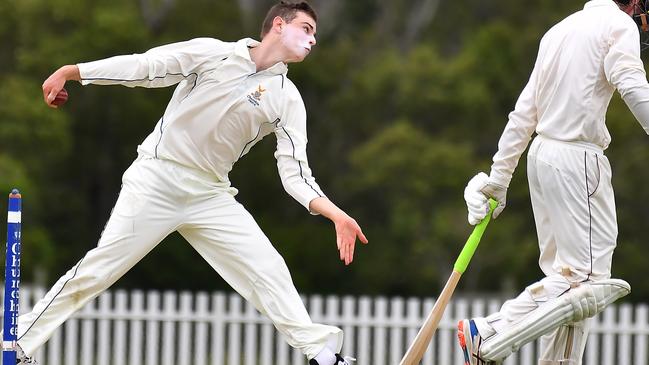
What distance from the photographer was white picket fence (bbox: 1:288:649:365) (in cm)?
1084

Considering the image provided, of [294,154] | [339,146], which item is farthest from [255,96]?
[339,146]

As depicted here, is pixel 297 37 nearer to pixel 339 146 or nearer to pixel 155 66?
pixel 155 66

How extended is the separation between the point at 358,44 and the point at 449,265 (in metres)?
4.88

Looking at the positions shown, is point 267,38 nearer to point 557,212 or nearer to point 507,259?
point 557,212

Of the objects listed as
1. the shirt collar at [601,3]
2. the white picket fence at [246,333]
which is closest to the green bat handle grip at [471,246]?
the shirt collar at [601,3]

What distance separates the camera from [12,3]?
2045cm

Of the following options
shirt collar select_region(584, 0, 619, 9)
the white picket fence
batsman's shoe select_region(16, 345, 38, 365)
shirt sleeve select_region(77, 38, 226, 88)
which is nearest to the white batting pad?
shirt collar select_region(584, 0, 619, 9)

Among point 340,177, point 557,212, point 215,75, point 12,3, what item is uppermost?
point 12,3

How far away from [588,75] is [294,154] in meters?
1.36

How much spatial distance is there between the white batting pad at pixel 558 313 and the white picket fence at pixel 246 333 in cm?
462

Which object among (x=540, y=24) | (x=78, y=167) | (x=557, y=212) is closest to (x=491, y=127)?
(x=540, y=24)

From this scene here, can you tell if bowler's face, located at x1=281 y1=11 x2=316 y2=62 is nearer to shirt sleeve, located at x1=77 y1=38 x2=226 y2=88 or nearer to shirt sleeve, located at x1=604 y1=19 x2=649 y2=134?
shirt sleeve, located at x1=77 y1=38 x2=226 y2=88

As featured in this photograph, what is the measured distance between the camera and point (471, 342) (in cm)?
623

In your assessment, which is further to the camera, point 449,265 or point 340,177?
point 340,177
